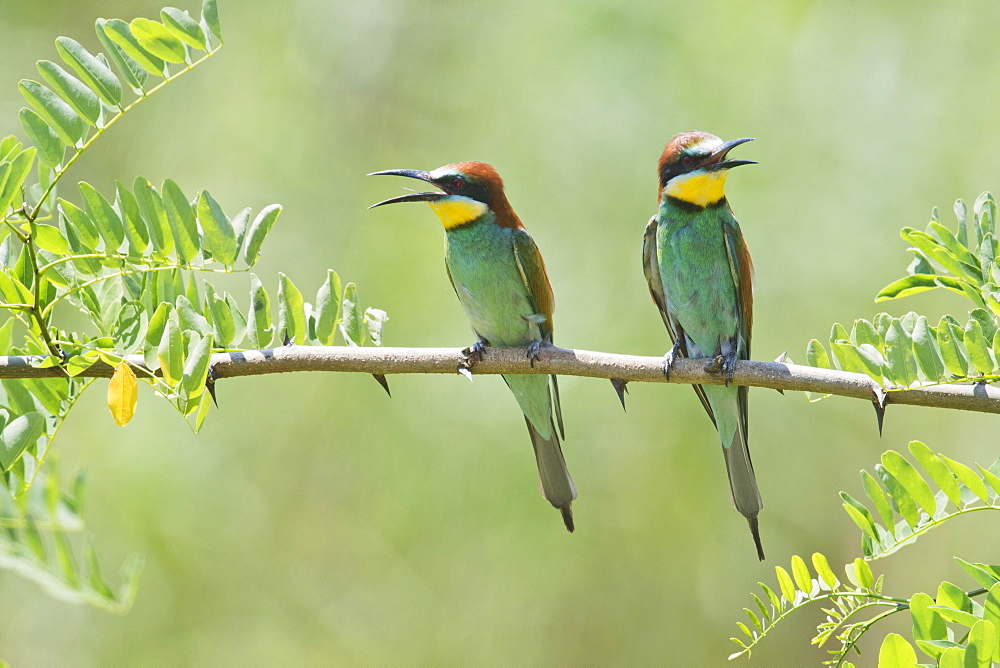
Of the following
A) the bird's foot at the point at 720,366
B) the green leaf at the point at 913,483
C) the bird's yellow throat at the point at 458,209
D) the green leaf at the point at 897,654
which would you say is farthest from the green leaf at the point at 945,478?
the bird's yellow throat at the point at 458,209

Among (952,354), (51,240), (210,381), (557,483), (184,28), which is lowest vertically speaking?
(557,483)

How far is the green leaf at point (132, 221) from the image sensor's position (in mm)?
1661

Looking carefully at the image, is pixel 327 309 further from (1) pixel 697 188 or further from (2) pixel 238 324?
(1) pixel 697 188

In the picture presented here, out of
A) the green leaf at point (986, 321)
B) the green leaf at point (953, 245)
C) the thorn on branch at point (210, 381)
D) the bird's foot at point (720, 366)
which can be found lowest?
the green leaf at point (986, 321)

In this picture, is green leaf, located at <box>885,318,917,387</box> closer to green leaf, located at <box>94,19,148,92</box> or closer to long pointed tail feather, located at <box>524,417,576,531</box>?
long pointed tail feather, located at <box>524,417,576,531</box>

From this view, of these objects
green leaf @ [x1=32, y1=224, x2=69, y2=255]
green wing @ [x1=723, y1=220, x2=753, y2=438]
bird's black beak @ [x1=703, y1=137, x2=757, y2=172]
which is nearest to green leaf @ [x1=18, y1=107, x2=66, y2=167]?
green leaf @ [x1=32, y1=224, x2=69, y2=255]

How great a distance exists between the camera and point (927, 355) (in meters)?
1.52

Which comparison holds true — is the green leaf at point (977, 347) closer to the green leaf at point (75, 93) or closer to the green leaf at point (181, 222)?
the green leaf at point (181, 222)

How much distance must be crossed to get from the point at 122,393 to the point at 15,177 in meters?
0.37

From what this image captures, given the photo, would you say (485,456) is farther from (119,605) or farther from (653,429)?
(119,605)

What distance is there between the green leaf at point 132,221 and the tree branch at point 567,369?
8.4 inches

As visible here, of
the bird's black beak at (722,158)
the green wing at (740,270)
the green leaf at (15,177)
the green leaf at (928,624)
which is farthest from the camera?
the green wing at (740,270)

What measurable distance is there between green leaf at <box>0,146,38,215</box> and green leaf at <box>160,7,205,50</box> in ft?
1.08

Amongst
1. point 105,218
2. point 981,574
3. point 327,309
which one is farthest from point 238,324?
point 981,574
